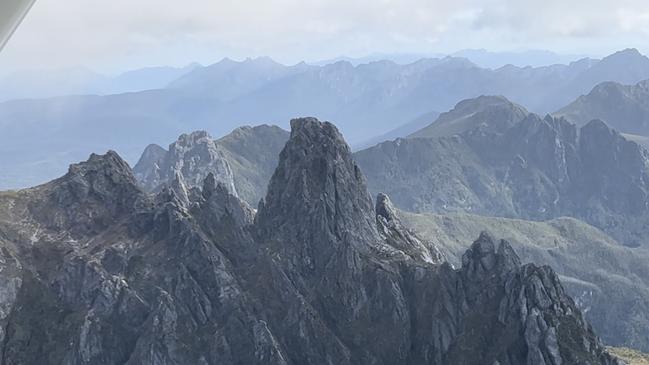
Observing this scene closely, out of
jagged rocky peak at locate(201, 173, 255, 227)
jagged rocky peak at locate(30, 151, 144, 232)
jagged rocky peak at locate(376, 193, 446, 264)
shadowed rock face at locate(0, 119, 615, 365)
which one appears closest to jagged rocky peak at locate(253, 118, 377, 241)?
shadowed rock face at locate(0, 119, 615, 365)

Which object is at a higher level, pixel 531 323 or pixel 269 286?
pixel 269 286

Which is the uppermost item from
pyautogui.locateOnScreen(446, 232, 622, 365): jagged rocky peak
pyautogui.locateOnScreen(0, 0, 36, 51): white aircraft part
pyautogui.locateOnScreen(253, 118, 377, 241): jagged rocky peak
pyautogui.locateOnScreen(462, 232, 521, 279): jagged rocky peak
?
pyautogui.locateOnScreen(0, 0, 36, 51): white aircraft part

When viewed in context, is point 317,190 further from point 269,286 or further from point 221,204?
point 269,286

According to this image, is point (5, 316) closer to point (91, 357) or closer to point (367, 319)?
point (91, 357)

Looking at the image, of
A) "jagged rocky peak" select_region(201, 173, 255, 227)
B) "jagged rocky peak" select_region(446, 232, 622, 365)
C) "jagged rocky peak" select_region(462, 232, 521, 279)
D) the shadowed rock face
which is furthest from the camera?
"jagged rocky peak" select_region(201, 173, 255, 227)

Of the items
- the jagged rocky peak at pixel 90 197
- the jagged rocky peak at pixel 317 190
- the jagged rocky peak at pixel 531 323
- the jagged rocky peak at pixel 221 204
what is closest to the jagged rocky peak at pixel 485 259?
the jagged rocky peak at pixel 531 323

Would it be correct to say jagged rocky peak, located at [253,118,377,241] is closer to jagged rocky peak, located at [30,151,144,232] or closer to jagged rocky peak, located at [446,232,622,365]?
jagged rocky peak, located at [30,151,144,232]

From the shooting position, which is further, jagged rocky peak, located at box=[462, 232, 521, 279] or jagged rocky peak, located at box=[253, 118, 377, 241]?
jagged rocky peak, located at box=[253, 118, 377, 241]

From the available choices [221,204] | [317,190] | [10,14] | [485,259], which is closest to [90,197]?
[221,204]
